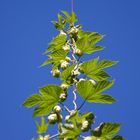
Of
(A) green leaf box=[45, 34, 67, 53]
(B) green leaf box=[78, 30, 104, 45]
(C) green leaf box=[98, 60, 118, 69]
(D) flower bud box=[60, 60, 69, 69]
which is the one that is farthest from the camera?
(A) green leaf box=[45, 34, 67, 53]

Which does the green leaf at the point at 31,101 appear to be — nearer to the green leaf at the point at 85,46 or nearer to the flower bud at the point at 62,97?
the flower bud at the point at 62,97

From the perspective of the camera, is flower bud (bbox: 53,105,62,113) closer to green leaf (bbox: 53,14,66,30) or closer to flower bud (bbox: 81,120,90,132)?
flower bud (bbox: 81,120,90,132)

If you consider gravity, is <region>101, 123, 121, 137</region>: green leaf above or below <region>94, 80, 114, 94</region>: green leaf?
below

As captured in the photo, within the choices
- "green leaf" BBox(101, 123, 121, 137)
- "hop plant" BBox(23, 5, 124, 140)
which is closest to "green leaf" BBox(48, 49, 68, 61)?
"hop plant" BBox(23, 5, 124, 140)

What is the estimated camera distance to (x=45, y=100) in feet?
7.70

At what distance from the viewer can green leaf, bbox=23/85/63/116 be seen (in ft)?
7.63

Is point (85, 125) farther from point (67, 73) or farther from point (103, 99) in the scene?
point (67, 73)

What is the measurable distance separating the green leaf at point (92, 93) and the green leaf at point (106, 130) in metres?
0.18

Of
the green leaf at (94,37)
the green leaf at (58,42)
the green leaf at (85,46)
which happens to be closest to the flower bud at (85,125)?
the green leaf at (85,46)

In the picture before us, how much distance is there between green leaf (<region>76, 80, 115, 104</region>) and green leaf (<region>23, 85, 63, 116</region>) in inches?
6.4

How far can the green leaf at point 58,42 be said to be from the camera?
2.96 metres

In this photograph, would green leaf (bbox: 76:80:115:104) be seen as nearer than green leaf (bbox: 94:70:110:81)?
Yes

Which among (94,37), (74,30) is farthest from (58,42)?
(94,37)

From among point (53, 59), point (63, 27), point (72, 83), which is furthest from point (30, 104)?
point (63, 27)
